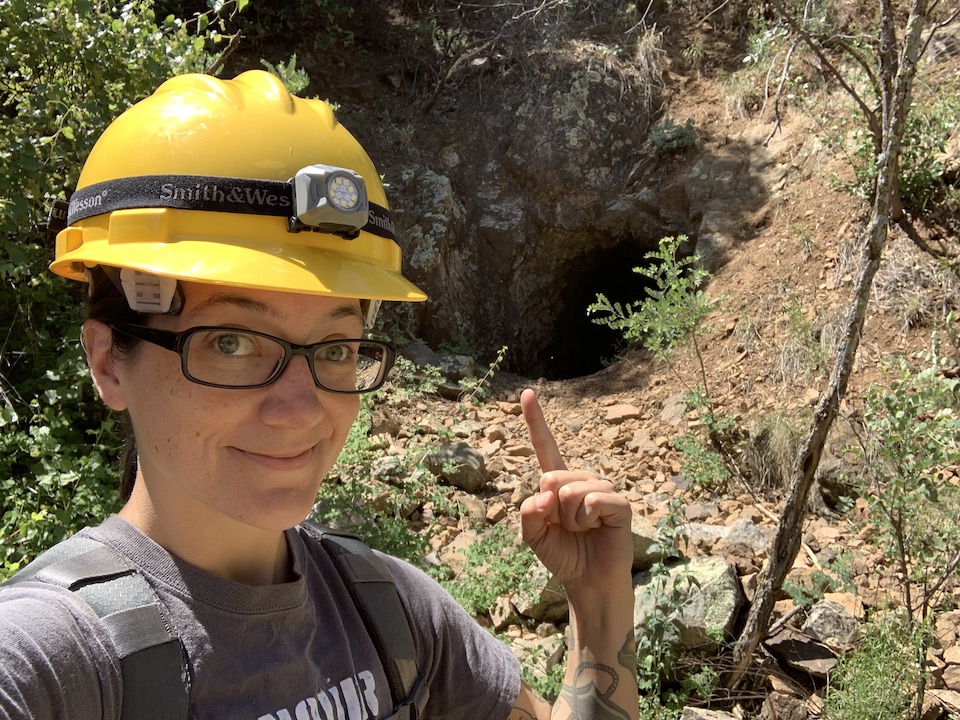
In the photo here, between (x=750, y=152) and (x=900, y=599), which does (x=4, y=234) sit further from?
(x=750, y=152)

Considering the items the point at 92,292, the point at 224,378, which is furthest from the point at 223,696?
the point at 92,292

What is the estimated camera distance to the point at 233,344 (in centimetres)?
112

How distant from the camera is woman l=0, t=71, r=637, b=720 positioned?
42.8 inches

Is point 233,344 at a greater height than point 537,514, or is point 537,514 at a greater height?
point 233,344

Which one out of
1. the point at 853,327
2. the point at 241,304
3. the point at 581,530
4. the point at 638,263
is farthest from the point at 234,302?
the point at 638,263

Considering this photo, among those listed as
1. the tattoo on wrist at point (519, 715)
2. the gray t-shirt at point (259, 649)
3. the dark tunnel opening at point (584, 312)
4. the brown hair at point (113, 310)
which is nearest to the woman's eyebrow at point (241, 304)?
the brown hair at point (113, 310)

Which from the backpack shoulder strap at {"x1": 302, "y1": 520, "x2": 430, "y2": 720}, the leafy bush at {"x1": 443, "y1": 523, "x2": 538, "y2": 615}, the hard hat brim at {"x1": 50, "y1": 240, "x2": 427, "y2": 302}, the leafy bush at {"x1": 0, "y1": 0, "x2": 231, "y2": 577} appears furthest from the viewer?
the leafy bush at {"x1": 443, "y1": 523, "x2": 538, "y2": 615}

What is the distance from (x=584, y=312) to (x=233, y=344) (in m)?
7.51

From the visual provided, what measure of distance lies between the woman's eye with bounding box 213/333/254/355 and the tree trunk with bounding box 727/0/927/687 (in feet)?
8.46

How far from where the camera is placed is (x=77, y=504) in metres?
3.17

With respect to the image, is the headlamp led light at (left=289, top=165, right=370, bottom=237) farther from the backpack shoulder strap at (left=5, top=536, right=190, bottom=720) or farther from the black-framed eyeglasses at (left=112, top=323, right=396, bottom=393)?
the backpack shoulder strap at (left=5, top=536, right=190, bottom=720)

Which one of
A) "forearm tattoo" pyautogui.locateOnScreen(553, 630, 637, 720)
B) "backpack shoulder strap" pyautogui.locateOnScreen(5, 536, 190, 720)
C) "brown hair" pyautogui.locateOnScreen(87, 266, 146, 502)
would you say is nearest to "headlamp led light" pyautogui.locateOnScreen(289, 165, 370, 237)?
"brown hair" pyautogui.locateOnScreen(87, 266, 146, 502)

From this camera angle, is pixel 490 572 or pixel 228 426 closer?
pixel 228 426

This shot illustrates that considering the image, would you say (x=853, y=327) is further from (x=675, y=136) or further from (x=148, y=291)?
(x=675, y=136)
